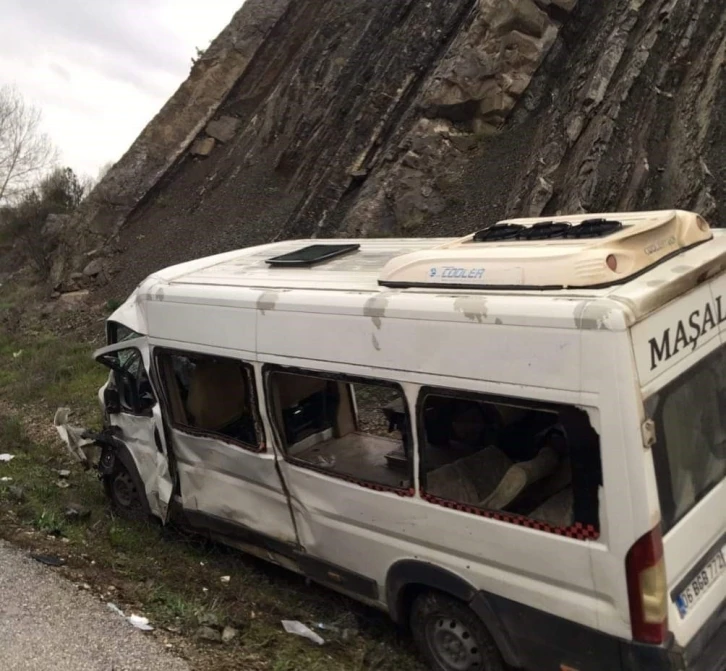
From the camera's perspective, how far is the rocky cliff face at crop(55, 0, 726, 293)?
31.9ft

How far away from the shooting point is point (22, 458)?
27.9 ft

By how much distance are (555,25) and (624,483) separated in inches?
528

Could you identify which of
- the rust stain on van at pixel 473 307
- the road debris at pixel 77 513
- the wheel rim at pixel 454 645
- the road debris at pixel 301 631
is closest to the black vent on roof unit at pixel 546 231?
the rust stain on van at pixel 473 307

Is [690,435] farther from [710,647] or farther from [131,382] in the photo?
[131,382]

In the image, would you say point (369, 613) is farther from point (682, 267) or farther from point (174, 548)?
point (682, 267)

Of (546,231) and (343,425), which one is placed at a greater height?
(546,231)

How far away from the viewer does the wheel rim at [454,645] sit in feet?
12.7

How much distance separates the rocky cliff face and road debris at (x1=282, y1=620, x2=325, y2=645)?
6.70 m

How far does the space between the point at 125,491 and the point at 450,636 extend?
148 inches

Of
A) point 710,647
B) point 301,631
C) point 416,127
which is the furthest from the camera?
point 416,127

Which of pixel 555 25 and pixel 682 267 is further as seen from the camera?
pixel 555 25

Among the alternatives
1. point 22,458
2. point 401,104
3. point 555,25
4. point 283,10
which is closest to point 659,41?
point 555,25

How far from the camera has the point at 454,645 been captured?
394cm

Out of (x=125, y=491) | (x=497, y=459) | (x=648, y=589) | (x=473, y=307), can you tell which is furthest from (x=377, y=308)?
(x=125, y=491)
